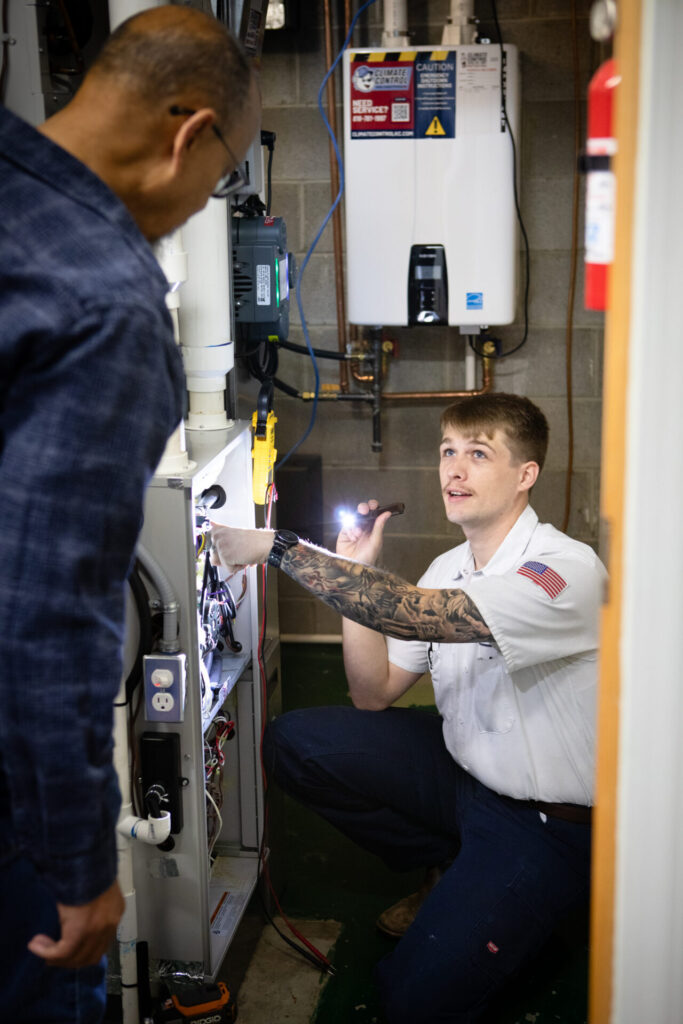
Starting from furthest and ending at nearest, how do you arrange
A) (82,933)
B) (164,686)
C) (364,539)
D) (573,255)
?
(573,255) < (364,539) < (164,686) < (82,933)

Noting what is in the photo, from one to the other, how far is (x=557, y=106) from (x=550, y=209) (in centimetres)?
32

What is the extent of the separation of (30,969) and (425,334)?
9.38 feet

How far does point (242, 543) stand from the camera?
6.85 ft

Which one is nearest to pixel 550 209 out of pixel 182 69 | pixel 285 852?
pixel 285 852

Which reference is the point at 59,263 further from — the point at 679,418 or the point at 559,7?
the point at 559,7

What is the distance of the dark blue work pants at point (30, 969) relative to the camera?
1.19m

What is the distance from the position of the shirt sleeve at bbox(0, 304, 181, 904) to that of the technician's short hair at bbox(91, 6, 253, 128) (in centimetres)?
26

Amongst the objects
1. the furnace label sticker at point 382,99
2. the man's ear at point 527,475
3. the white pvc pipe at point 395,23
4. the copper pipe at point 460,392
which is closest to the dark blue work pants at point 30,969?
the man's ear at point 527,475

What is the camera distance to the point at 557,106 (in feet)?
11.6

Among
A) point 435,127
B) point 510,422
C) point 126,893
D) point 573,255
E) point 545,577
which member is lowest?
point 126,893

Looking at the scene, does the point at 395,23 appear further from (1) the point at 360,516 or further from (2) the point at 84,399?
(2) the point at 84,399

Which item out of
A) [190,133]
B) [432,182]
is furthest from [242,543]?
[432,182]

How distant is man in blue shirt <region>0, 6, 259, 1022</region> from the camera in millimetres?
979

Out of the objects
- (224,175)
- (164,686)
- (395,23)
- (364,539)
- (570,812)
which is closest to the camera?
(224,175)
